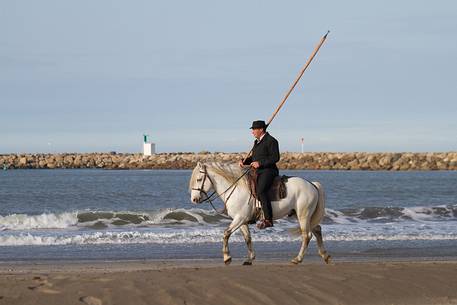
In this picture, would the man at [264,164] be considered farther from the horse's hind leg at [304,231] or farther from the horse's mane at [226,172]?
the horse's hind leg at [304,231]

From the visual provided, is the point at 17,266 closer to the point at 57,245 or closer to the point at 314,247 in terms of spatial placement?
the point at 57,245

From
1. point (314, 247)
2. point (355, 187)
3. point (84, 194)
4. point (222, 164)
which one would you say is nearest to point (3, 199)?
point (84, 194)

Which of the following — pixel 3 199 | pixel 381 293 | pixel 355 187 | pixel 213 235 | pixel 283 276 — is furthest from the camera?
pixel 355 187

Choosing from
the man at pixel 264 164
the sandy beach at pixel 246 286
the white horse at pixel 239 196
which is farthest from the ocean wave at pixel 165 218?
the sandy beach at pixel 246 286

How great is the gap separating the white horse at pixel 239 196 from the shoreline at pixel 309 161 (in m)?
53.6

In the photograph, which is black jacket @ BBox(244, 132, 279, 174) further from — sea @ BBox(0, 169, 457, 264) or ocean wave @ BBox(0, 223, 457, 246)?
ocean wave @ BBox(0, 223, 457, 246)

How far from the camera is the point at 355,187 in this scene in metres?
47.3

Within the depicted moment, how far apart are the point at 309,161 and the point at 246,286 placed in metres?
62.1

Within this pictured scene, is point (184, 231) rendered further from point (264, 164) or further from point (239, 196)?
point (264, 164)

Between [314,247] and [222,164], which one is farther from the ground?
[222,164]

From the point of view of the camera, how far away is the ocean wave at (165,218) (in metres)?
23.9

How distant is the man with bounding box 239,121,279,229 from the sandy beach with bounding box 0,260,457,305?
45.1 inches

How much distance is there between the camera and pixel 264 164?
13125 millimetres

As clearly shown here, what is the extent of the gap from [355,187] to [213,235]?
91.8 feet
